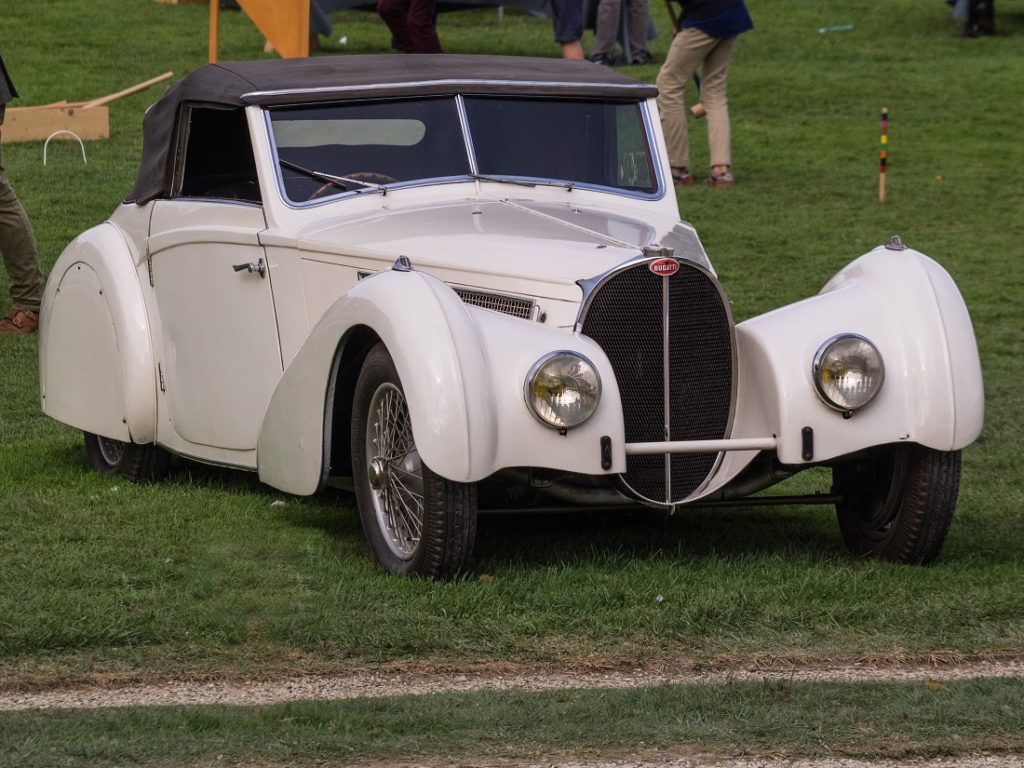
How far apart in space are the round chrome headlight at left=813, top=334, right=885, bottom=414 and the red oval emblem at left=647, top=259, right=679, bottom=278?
1.86ft

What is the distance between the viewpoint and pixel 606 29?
19922 mm

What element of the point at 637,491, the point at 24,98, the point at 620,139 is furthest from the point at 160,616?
the point at 24,98

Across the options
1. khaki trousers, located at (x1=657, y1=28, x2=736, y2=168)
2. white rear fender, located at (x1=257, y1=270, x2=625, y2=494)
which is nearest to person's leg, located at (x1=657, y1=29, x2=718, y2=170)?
khaki trousers, located at (x1=657, y1=28, x2=736, y2=168)

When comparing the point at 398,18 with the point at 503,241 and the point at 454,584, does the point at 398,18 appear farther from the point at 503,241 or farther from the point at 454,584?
the point at 454,584

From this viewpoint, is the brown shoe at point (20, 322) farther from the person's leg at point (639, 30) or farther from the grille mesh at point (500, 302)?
the person's leg at point (639, 30)

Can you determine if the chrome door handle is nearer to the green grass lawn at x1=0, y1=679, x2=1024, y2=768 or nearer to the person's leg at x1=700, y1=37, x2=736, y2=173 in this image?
the green grass lawn at x1=0, y1=679, x2=1024, y2=768

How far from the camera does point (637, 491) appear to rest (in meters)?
5.80

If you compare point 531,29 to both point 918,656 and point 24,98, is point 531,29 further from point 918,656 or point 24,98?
point 918,656

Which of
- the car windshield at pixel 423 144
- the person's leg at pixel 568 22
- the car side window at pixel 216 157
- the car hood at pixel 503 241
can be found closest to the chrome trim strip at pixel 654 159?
the car windshield at pixel 423 144

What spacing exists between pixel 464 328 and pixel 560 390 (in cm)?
36

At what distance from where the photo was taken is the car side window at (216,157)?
23.3 feet

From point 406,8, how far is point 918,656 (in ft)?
32.8

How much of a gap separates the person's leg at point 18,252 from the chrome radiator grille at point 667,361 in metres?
5.61

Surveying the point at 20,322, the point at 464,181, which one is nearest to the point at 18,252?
the point at 20,322
